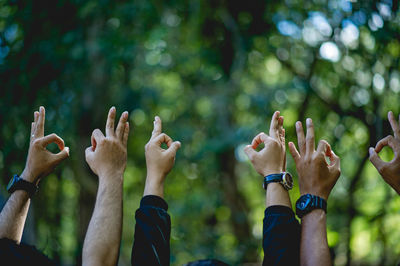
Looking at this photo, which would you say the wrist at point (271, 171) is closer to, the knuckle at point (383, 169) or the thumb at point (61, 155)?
the knuckle at point (383, 169)

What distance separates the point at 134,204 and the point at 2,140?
4378mm

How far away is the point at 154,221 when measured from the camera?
1.54 meters

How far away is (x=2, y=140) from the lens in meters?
4.11

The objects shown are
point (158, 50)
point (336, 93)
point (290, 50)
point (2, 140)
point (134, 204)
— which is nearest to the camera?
point (2, 140)

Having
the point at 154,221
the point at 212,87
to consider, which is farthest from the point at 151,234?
the point at 212,87

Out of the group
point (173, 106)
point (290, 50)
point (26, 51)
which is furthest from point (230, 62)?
point (26, 51)

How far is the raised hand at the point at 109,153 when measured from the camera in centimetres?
171

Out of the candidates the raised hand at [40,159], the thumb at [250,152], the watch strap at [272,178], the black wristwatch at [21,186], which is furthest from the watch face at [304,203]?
the black wristwatch at [21,186]

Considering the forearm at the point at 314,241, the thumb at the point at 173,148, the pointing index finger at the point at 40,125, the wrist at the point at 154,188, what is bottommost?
the forearm at the point at 314,241

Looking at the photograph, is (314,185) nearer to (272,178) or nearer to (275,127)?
(272,178)

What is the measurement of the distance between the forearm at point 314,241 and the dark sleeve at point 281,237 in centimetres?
2

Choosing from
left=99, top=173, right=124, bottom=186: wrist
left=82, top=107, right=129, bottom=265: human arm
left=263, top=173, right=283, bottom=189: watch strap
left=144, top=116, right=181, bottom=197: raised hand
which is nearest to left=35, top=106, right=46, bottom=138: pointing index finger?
left=82, top=107, right=129, bottom=265: human arm

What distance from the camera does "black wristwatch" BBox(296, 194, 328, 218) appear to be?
1542 mm

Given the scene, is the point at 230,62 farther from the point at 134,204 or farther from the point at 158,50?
the point at 134,204
